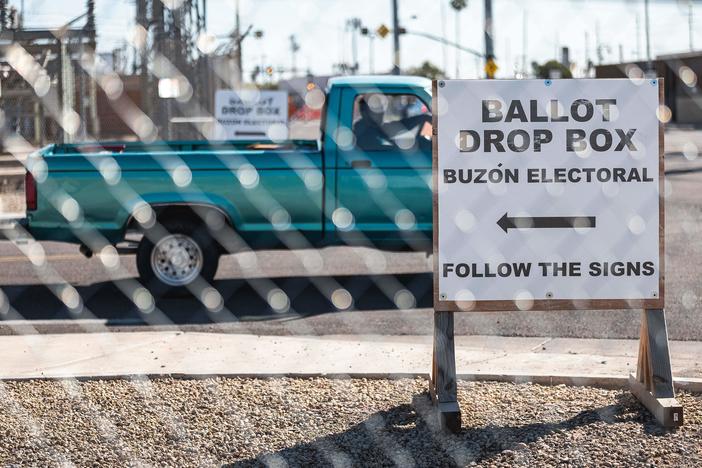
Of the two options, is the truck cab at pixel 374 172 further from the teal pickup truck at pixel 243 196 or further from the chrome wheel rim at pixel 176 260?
the chrome wheel rim at pixel 176 260

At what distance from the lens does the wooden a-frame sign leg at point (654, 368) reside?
598 cm

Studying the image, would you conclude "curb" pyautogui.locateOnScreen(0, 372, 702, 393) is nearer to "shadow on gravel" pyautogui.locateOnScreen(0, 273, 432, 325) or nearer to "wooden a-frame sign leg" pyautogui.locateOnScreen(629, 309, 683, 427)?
"wooden a-frame sign leg" pyautogui.locateOnScreen(629, 309, 683, 427)

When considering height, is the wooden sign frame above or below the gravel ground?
above

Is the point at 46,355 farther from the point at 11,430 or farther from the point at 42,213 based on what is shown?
the point at 42,213

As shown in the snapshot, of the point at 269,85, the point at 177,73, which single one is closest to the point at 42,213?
the point at 177,73

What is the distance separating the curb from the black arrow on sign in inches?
42.9

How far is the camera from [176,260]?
1052cm

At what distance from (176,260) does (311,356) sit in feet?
10.4

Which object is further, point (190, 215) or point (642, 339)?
point (190, 215)

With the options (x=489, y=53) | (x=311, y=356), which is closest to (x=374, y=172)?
(x=311, y=356)

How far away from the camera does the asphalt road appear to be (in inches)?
358

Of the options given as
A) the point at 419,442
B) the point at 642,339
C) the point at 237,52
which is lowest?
the point at 419,442

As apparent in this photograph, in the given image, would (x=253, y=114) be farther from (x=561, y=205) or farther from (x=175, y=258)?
(x=561, y=205)

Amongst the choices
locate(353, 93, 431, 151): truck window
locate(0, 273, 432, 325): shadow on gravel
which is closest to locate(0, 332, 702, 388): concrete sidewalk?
locate(0, 273, 432, 325): shadow on gravel
